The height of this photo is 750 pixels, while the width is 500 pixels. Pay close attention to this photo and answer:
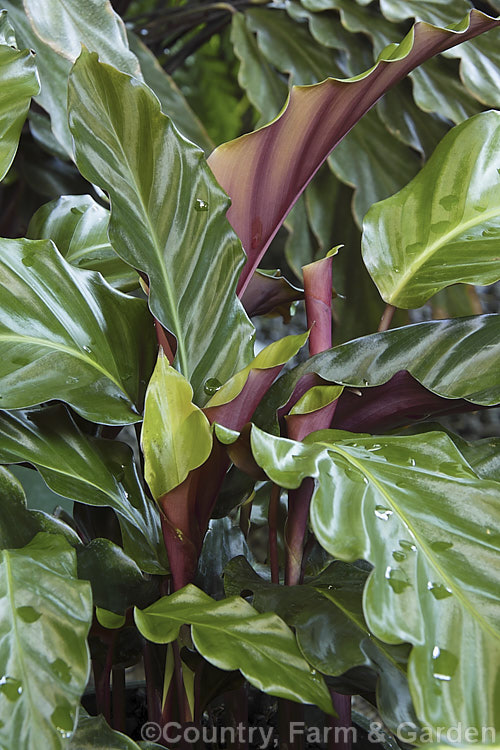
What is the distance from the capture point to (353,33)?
1157 mm

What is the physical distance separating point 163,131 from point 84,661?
1.20ft

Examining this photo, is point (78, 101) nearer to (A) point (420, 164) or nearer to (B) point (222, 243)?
(B) point (222, 243)

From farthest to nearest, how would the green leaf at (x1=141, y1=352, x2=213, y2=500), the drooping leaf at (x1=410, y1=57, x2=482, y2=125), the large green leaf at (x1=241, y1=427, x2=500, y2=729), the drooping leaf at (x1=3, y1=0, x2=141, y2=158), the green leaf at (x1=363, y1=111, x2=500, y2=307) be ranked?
1. the drooping leaf at (x1=410, y1=57, x2=482, y2=125)
2. the drooping leaf at (x1=3, y1=0, x2=141, y2=158)
3. the green leaf at (x1=363, y1=111, x2=500, y2=307)
4. the green leaf at (x1=141, y1=352, x2=213, y2=500)
5. the large green leaf at (x1=241, y1=427, x2=500, y2=729)

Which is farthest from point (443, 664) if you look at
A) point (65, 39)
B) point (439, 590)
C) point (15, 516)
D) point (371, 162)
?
point (371, 162)

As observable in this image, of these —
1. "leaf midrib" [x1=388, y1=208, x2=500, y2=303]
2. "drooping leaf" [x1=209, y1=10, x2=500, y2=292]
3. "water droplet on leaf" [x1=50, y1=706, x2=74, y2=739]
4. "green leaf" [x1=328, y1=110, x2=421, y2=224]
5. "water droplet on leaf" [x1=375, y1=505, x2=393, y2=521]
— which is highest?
"drooping leaf" [x1=209, y1=10, x2=500, y2=292]

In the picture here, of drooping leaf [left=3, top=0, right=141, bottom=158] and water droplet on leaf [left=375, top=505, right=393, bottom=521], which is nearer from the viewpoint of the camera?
water droplet on leaf [left=375, top=505, right=393, bottom=521]

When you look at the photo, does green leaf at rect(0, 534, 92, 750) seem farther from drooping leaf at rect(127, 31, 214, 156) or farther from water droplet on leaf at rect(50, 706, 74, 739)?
drooping leaf at rect(127, 31, 214, 156)

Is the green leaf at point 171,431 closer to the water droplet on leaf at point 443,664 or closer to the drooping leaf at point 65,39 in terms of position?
the water droplet on leaf at point 443,664

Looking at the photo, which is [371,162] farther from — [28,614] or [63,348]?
[28,614]

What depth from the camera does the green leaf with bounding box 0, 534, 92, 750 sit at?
1.09ft

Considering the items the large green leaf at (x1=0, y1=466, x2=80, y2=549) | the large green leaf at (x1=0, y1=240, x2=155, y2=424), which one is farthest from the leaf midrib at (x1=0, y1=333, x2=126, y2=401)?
the large green leaf at (x1=0, y1=466, x2=80, y2=549)

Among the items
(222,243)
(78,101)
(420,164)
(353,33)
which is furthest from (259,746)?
(353,33)

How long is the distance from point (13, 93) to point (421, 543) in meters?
0.49

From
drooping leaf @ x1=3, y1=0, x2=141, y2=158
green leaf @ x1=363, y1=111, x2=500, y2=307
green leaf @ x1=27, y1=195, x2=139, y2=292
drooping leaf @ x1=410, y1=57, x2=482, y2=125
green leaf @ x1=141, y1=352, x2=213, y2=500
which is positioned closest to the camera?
green leaf @ x1=141, y1=352, x2=213, y2=500
